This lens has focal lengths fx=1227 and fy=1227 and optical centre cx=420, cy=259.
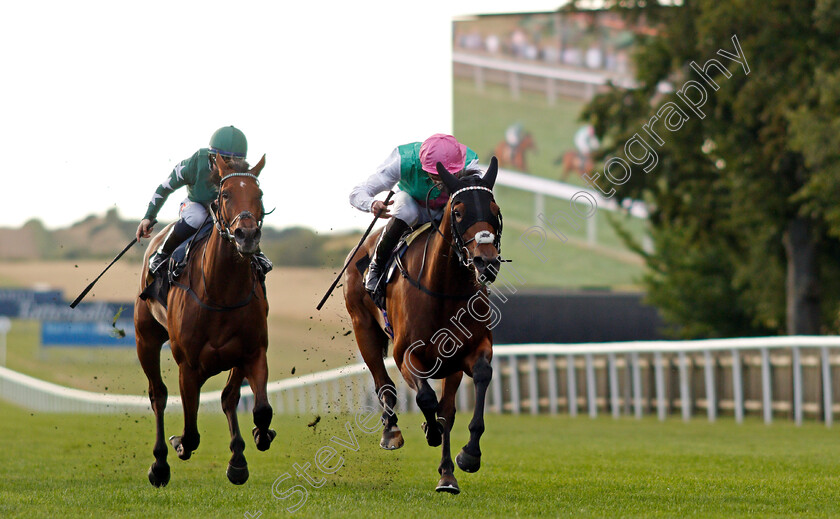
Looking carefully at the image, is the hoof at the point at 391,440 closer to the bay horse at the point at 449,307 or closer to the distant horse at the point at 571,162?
the bay horse at the point at 449,307

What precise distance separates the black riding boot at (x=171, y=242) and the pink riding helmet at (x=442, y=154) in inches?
75.0

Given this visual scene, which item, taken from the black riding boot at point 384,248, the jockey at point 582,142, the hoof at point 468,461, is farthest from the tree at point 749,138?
the jockey at point 582,142

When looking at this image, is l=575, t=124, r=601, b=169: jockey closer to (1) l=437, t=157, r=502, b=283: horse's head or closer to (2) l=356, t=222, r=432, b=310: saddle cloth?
(2) l=356, t=222, r=432, b=310: saddle cloth

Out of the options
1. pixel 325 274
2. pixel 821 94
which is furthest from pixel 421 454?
pixel 821 94

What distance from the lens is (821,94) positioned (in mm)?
20531

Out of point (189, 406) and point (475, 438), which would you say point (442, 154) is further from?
point (189, 406)

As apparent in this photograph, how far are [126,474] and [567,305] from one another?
32883 mm

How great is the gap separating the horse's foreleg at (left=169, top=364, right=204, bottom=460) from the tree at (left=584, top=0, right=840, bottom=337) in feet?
48.4

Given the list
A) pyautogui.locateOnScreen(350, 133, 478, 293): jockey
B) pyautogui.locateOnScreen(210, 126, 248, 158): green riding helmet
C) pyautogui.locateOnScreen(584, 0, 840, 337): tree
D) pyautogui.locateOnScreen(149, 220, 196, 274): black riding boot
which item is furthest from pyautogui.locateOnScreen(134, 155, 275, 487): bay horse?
pyautogui.locateOnScreen(584, 0, 840, 337): tree

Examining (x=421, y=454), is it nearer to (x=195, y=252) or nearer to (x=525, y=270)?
(x=195, y=252)

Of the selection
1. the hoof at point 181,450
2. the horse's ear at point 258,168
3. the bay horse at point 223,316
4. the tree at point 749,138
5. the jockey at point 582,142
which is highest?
the jockey at point 582,142

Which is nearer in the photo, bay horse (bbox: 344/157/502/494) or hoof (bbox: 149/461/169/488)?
bay horse (bbox: 344/157/502/494)

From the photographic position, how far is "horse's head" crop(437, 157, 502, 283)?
22.3ft

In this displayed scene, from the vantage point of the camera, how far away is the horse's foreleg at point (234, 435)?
8062 millimetres
